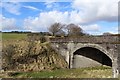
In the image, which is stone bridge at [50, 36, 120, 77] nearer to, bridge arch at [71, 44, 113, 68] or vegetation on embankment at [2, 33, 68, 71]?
bridge arch at [71, 44, 113, 68]

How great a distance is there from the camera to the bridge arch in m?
33.0

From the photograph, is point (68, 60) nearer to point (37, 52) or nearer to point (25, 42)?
point (37, 52)

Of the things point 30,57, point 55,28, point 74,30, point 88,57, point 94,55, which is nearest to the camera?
point 30,57

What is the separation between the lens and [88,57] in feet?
110

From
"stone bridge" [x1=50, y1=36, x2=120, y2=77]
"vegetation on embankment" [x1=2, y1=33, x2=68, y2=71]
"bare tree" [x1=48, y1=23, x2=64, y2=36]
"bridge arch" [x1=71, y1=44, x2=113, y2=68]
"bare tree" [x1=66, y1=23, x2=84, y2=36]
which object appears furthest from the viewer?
"bare tree" [x1=66, y1=23, x2=84, y2=36]

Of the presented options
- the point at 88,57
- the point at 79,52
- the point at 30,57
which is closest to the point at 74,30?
the point at 79,52

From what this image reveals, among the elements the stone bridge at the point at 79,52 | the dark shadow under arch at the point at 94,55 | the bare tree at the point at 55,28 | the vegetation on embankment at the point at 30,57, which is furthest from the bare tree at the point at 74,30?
the dark shadow under arch at the point at 94,55

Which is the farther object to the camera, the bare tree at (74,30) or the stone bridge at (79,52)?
the bare tree at (74,30)

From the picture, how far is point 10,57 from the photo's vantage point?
31.3m

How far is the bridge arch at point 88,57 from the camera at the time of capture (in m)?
33.0

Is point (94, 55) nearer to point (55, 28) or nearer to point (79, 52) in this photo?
point (79, 52)

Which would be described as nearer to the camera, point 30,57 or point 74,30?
point 30,57

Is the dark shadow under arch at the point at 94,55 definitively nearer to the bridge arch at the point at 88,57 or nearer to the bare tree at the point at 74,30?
the bridge arch at the point at 88,57

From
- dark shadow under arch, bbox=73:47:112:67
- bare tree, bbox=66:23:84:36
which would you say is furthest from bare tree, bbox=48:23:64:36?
Result: dark shadow under arch, bbox=73:47:112:67
